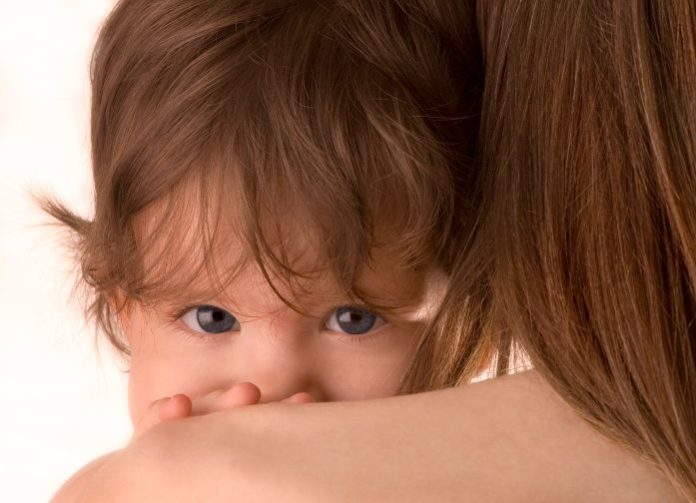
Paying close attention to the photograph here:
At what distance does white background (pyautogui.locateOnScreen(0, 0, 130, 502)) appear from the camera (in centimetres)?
263

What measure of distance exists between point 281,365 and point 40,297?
1.48 m

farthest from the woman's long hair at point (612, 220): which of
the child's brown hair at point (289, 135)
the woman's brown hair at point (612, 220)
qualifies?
the child's brown hair at point (289, 135)

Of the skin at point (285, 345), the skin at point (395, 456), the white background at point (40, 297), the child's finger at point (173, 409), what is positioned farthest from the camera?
the white background at point (40, 297)

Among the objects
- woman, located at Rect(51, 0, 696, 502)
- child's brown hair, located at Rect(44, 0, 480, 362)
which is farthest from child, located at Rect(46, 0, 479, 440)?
woman, located at Rect(51, 0, 696, 502)

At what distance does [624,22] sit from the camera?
110 cm

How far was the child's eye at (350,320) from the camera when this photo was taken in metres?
1.36

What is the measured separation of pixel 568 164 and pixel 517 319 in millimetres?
152

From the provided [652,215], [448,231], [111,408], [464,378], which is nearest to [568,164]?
[652,215]

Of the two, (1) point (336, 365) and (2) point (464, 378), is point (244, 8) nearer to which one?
(1) point (336, 365)

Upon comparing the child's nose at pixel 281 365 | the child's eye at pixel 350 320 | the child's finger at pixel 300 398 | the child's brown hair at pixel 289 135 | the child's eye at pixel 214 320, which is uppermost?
the child's brown hair at pixel 289 135

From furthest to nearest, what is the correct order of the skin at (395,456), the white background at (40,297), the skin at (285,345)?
the white background at (40,297)
the skin at (285,345)
the skin at (395,456)

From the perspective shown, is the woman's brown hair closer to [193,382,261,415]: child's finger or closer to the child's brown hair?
the child's brown hair

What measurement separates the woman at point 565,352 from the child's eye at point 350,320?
0.22m

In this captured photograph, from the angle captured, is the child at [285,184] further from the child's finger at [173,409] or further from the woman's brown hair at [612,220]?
the woman's brown hair at [612,220]
